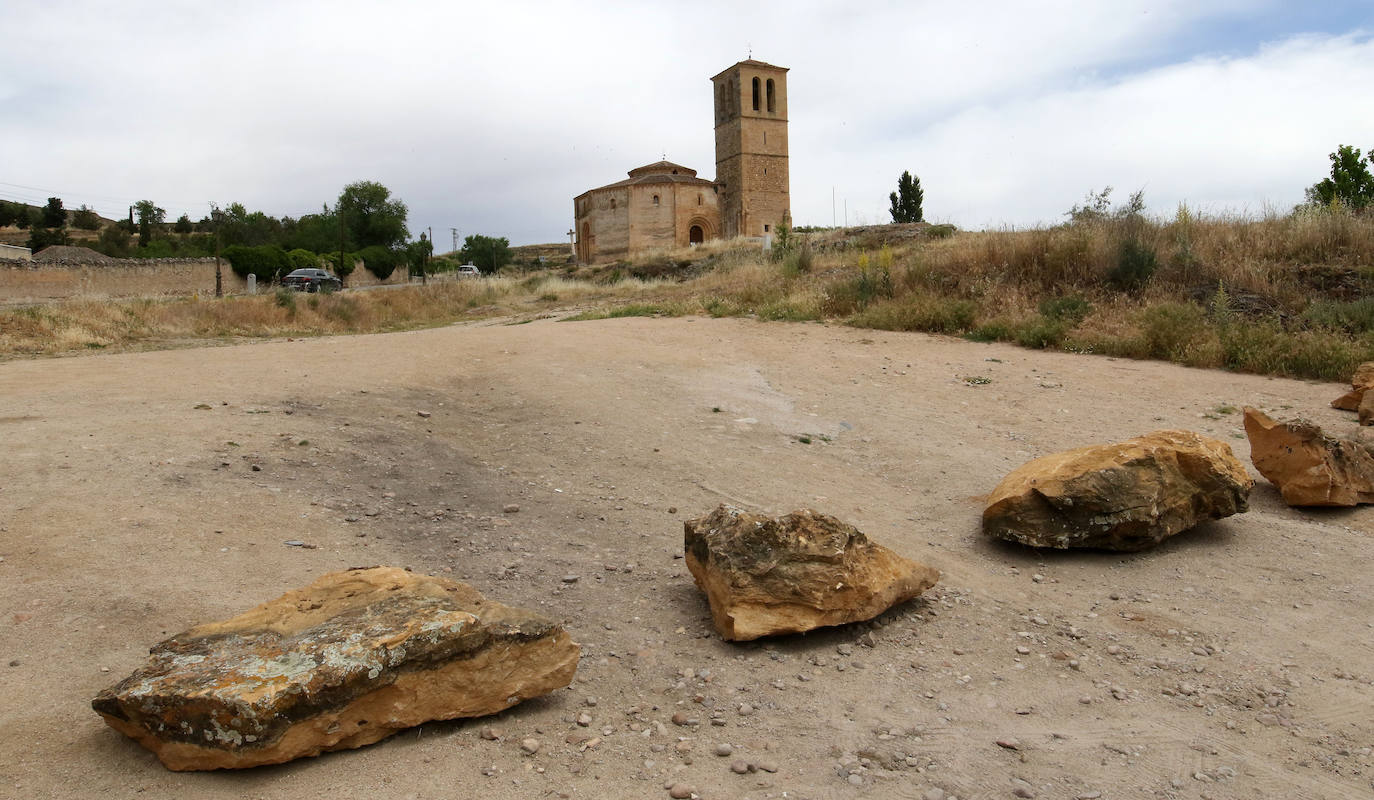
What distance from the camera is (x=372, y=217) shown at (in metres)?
59.2

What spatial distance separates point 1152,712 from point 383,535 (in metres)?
3.77

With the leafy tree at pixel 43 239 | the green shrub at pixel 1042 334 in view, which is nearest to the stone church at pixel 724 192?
the leafy tree at pixel 43 239

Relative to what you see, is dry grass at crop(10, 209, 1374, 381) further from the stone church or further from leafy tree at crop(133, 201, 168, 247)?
leafy tree at crop(133, 201, 168, 247)

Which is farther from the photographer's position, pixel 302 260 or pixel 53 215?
pixel 53 215

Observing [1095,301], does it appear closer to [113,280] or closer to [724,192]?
[113,280]

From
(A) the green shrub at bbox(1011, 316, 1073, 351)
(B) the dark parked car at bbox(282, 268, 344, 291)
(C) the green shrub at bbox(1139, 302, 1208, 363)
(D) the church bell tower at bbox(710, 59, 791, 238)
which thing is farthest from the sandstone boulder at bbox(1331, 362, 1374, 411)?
(D) the church bell tower at bbox(710, 59, 791, 238)

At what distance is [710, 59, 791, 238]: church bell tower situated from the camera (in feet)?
167

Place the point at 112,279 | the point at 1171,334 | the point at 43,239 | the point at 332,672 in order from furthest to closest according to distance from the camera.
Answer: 1. the point at 43,239
2. the point at 112,279
3. the point at 1171,334
4. the point at 332,672

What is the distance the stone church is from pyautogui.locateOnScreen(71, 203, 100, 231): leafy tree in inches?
→ 1573

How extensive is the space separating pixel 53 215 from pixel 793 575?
7579 centimetres

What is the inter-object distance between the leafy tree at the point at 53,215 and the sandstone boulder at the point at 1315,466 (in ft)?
246

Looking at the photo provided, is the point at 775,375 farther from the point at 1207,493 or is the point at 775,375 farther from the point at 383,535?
the point at 383,535

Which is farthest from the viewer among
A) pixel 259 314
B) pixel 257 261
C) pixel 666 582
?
pixel 257 261

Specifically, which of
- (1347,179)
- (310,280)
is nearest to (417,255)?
(310,280)
